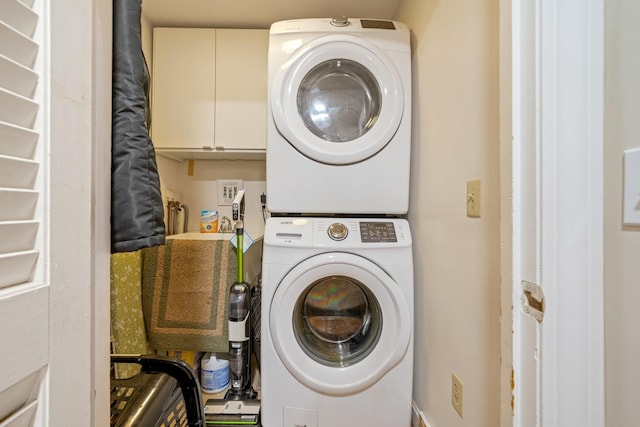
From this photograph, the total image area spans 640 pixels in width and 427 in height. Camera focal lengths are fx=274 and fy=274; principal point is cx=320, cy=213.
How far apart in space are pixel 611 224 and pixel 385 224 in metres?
0.79

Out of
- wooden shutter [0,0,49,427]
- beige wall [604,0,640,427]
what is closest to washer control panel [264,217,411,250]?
beige wall [604,0,640,427]

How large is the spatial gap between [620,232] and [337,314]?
106cm

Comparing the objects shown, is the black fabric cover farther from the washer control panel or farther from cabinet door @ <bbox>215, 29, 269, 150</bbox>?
cabinet door @ <bbox>215, 29, 269, 150</bbox>

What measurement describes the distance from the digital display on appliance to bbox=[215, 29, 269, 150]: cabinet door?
0.84 meters

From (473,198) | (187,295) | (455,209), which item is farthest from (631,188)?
(187,295)

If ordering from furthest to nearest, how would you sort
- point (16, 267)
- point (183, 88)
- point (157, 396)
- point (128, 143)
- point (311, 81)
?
point (183, 88) → point (311, 81) → point (157, 396) → point (128, 143) → point (16, 267)

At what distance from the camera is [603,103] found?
1.57 ft

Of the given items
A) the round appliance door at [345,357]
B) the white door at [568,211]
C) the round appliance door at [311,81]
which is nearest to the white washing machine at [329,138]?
the round appliance door at [311,81]

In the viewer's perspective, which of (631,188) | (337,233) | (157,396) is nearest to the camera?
(631,188)

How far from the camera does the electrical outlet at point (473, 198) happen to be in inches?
32.3

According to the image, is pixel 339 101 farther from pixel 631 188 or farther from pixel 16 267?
pixel 16 267

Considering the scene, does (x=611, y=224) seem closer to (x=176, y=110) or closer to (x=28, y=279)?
(x=28, y=279)

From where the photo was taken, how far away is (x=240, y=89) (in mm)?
1658

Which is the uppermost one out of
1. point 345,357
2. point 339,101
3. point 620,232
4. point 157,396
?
point 339,101
